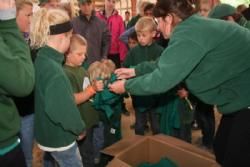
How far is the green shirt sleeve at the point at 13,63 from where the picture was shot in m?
1.24

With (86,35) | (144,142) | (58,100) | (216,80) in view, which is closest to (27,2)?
(58,100)

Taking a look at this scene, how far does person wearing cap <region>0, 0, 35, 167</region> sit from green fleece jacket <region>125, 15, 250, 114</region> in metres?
0.76

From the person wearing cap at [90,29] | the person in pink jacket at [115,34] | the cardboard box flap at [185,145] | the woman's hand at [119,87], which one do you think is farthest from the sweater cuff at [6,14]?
the person in pink jacket at [115,34]

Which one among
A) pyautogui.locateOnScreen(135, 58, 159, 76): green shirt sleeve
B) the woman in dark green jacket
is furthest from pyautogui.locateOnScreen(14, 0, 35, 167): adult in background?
the woman in dark green jacket

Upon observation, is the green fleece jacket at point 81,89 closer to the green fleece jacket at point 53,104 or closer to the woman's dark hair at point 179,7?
the green fleece jacket at point 53,104

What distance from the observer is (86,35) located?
444cm

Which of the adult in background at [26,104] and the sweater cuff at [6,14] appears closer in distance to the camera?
the sweater cuff at [6,14]

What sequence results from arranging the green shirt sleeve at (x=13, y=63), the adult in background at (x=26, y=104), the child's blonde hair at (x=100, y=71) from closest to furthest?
the green shirt sleeve at (x=13, y=63) < the adult in background at (x=26, y=104) < the child's blonde hair at (x=100, y=71)

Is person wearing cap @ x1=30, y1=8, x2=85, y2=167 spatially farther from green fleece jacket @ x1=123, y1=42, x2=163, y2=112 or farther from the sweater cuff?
green fleece jacket @ x1=123, y1=42, x2=163, y2=112

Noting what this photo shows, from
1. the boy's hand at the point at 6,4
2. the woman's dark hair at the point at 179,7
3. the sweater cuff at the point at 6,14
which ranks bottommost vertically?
the woman's dark hair at the point at 179,7

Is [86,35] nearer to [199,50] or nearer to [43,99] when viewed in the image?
[43,99]

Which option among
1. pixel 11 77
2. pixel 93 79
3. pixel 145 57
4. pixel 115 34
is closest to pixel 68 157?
pixel 93 79

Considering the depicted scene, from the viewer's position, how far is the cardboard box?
7.25ft

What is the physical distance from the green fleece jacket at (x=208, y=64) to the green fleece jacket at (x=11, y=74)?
30.1 inches
